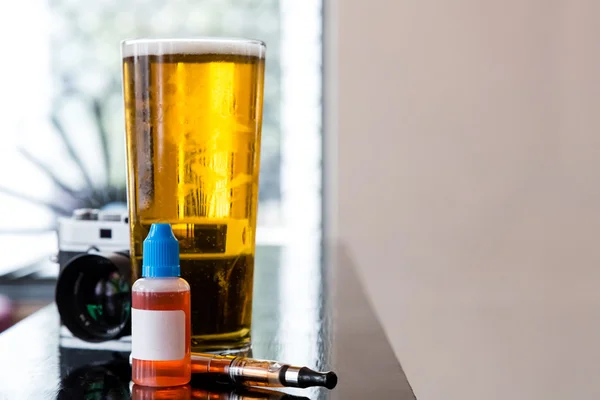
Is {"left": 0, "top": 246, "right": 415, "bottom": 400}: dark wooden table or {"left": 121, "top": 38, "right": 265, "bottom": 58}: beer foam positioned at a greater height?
{"left": 121, "top": 38, "right": 265, "bottom": 58}: beer foam

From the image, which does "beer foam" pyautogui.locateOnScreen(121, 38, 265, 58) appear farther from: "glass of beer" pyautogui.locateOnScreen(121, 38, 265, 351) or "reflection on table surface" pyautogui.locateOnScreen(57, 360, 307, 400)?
"reflection on table surface" pyautogui.locateOnScreen(57, 360, 307, 400)

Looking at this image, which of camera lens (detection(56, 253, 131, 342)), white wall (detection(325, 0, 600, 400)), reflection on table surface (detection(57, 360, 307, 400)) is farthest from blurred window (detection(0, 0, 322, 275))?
reflection on table surface (detection(57, 360, 307, 400))

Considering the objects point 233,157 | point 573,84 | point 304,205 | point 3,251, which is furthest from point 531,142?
point 233,157

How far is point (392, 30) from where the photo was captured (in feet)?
7.89

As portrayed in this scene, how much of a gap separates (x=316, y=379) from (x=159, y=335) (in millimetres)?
99

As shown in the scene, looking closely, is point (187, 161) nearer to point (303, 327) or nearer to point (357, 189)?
point (303, 327)

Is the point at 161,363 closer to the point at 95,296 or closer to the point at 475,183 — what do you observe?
the point at 95,296

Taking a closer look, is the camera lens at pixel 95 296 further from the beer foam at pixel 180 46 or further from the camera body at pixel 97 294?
the beer foam at pixel 180 46

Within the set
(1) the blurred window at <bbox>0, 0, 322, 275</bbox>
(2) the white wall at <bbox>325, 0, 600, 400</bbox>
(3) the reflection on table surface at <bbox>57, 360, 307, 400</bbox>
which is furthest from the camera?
(1) the blurred window at <bbox>0, 0, 322, 275</bbox>

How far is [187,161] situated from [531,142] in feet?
6.75

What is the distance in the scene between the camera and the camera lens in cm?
65

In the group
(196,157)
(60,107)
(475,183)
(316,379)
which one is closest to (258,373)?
(316,379)

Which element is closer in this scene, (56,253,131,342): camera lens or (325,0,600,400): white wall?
(56,253,131,342): camera lens

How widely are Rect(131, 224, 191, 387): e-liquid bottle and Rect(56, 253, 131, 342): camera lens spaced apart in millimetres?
153
